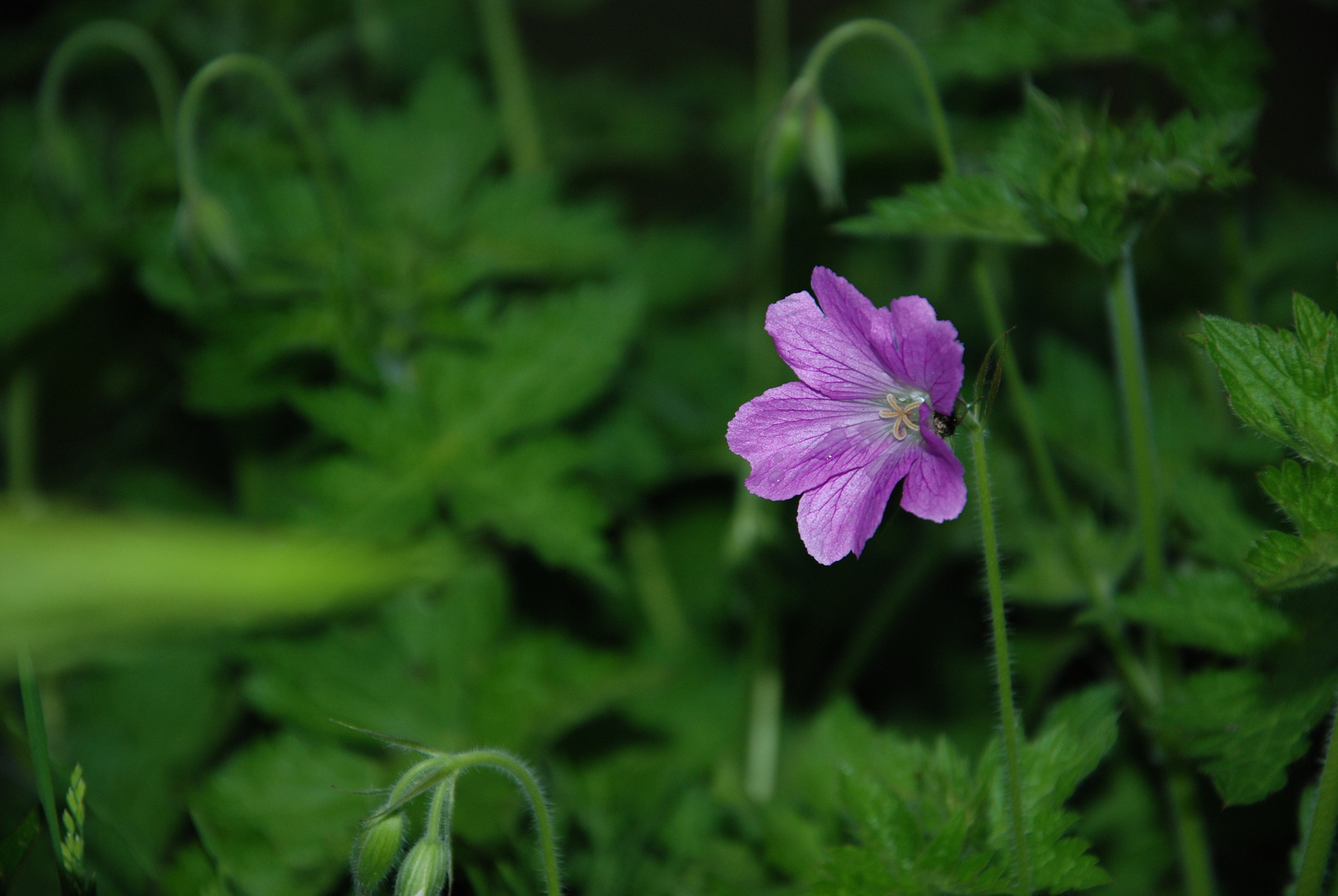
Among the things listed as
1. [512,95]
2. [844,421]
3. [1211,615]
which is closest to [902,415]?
[844,421]

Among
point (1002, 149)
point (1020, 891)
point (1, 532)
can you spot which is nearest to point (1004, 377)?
point (1002, 149)

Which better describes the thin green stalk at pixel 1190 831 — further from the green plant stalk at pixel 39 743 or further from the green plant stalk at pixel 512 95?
the green plant stalk at pixel 512 95

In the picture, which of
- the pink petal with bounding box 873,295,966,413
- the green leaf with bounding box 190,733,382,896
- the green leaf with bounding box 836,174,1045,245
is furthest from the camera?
the green leaf with bounding box 190,733,382,896

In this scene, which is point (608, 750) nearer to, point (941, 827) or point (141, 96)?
point (941, 827)

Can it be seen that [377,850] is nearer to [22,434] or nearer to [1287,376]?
[1287,376]

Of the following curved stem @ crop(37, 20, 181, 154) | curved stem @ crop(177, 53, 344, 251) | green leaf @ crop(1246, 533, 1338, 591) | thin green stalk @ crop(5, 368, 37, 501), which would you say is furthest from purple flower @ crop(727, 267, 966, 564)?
thin green stalk @ crop(5, 368, 37, 501)

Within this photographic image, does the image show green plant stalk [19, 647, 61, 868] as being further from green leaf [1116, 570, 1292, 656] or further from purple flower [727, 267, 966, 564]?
green leaf [1116, 570, 1292, 656]

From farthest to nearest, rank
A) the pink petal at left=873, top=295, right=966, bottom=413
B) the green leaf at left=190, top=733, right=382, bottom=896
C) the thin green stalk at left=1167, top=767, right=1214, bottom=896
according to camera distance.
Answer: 1. the green leaf at left=190, top=733, right=382, bottom=896
2. the thin green stalk at left=1167, top=767, right=1214, bottom=896
3. the pink petal at left=873, top=295, right=966, bottom=413
